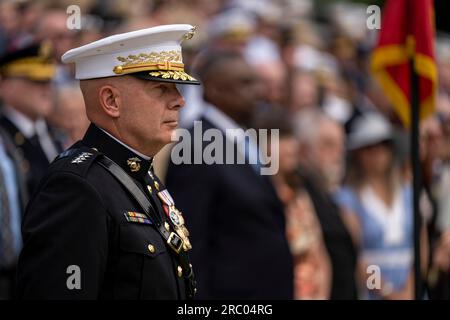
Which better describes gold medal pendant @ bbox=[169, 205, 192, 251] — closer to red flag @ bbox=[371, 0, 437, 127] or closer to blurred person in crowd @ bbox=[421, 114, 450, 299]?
red flag @ bbox=[371, 0, 437, 127]

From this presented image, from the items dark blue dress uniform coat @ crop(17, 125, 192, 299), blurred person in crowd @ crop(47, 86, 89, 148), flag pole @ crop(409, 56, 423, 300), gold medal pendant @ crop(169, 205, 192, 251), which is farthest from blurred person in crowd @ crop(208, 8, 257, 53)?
dark blue dress uniform coat @ crop(17, 125, 192, 299)

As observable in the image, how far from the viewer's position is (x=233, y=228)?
6379 mm

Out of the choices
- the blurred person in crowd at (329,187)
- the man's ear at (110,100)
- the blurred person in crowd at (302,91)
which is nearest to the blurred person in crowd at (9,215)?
the blurred person in crowd at (329,187)

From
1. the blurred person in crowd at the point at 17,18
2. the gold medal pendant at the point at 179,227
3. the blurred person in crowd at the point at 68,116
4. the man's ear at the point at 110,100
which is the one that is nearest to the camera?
the man's ear at the point at 110,100

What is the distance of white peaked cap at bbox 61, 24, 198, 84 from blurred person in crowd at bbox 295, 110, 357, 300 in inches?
141

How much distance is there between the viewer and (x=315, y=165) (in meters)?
8.45

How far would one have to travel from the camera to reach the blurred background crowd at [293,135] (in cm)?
693

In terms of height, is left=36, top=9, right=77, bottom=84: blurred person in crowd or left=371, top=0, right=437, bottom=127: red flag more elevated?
left=36, top=9, right=77, bottom=84: blurred person in crowd

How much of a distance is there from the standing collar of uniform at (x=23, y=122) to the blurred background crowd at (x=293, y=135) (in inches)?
0.4

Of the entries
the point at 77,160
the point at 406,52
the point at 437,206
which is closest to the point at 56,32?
the point at 406,52

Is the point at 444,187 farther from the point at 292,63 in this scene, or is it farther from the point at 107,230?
the point at 107,230

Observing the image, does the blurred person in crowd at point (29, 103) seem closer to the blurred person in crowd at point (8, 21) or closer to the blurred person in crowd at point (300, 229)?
the blurred person in crowd at point (8, 21)

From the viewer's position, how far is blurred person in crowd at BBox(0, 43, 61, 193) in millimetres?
7273

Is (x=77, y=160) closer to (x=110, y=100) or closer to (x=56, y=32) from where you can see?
(x=110, y=100)
